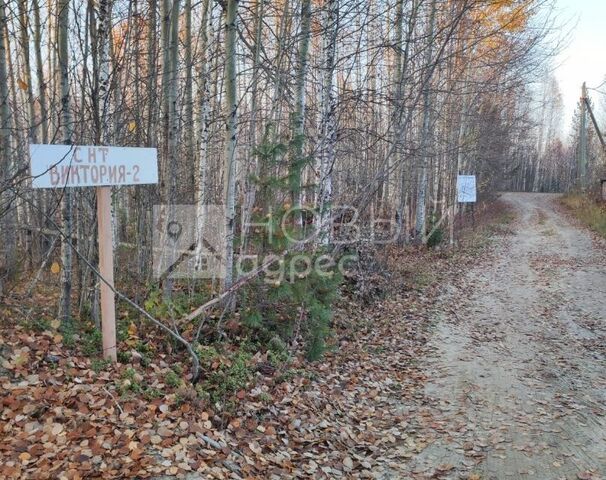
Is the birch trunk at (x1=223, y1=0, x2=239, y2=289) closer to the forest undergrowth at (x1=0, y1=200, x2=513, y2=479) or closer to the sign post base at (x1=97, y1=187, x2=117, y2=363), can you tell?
the forest undergrowth at (x1=0, y1=200, x2=513, y2=479)

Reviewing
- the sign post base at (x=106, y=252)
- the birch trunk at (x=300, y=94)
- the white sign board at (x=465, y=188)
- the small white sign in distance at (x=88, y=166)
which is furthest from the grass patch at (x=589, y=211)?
the sign post base at (x=106, y=252)

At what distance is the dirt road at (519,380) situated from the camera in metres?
4.46

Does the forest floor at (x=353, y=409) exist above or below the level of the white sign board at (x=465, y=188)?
below

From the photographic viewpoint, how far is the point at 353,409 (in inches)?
215

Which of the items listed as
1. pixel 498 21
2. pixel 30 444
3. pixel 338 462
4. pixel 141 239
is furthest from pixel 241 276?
pixel 498 21

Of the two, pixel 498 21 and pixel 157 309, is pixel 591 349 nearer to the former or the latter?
pixel 157 309

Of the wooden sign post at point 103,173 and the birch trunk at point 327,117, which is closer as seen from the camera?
the wooden sign post at point 103,173

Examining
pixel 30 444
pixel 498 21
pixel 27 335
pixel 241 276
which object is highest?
pixel 498 21

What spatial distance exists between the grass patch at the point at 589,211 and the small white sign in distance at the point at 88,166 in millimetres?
20368

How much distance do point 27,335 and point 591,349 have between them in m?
7.61

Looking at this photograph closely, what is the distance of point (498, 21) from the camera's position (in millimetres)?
15125

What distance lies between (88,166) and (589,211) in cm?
2677

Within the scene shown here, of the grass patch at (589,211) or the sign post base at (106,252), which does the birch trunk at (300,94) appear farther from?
the grass patch at (589,211)

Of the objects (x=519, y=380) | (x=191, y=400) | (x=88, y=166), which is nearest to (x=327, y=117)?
(x=519, y=380)
